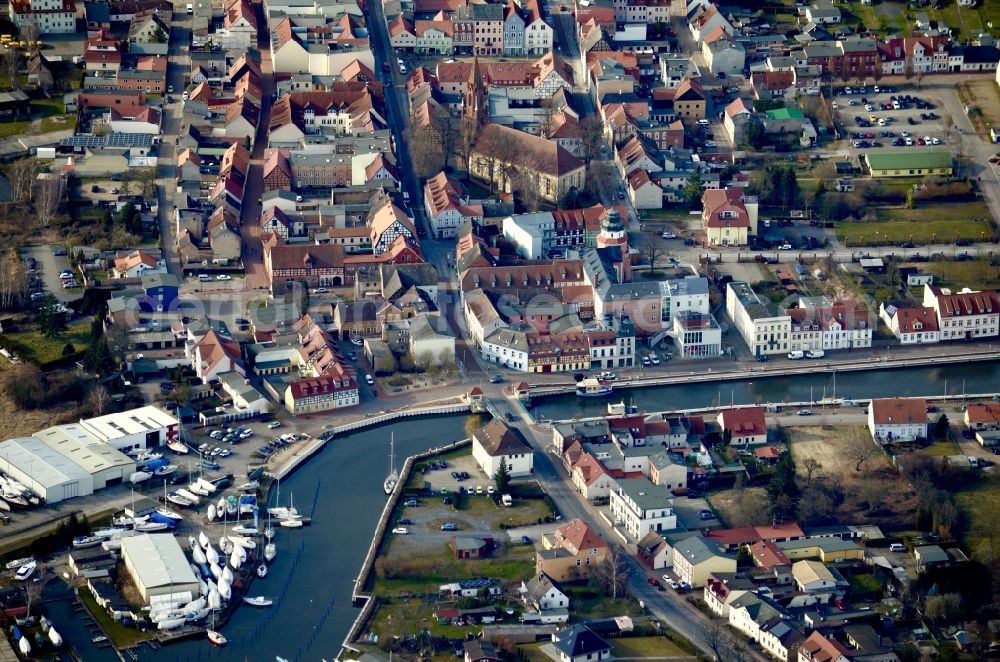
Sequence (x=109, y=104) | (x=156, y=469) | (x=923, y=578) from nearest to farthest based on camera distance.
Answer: (x=923, y=578), (x=156, y=469), (x=109, y=104)

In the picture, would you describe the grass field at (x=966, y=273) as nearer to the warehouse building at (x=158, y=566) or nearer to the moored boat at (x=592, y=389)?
the moored boat at (x=592, y=389)

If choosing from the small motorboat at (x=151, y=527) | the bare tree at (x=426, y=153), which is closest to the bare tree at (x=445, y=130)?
the bare tree at (x=426, y=153)

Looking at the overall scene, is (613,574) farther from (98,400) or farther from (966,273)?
(966,273)

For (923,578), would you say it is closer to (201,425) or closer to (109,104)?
(201,425)

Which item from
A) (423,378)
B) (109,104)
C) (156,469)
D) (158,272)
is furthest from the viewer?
(109,104)

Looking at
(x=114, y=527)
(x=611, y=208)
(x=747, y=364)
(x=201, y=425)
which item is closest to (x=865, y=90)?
(x=611, y=208)

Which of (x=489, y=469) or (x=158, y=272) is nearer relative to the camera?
(x=489, y=469)

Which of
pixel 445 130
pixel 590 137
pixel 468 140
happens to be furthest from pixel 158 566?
pixel 590 137
